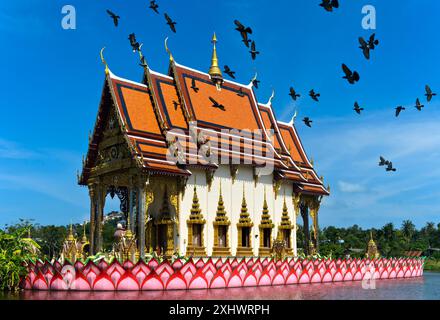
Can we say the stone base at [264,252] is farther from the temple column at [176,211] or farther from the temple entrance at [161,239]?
the temple column at [176,211]

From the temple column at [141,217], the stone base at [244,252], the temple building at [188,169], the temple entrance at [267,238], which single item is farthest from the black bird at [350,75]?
the temple entrance at [267,238]

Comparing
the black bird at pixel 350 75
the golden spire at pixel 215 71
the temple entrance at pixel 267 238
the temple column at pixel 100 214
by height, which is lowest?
the temple entrance at pixel 267 238

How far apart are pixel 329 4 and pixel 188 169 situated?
14672mm

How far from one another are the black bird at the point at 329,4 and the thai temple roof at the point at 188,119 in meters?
13.0

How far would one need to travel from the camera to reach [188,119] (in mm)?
25547

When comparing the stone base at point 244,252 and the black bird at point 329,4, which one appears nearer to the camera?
the black bird at point 329,4

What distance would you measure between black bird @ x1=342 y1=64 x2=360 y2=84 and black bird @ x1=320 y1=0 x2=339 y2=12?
4.48 ft

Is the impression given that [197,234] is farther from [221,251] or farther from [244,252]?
[244,252]

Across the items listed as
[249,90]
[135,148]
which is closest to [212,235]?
[135,148]

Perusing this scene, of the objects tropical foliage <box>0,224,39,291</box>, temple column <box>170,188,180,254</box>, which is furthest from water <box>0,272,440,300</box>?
temple column <box>170,188,180,254</box>

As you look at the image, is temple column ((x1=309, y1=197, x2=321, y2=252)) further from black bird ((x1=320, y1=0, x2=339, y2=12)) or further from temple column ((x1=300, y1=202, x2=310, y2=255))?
black bird ((x1=320, y1=0, x2=339, y2=12))

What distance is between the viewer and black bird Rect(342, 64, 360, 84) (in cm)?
1080

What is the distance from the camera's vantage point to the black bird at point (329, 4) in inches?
398
